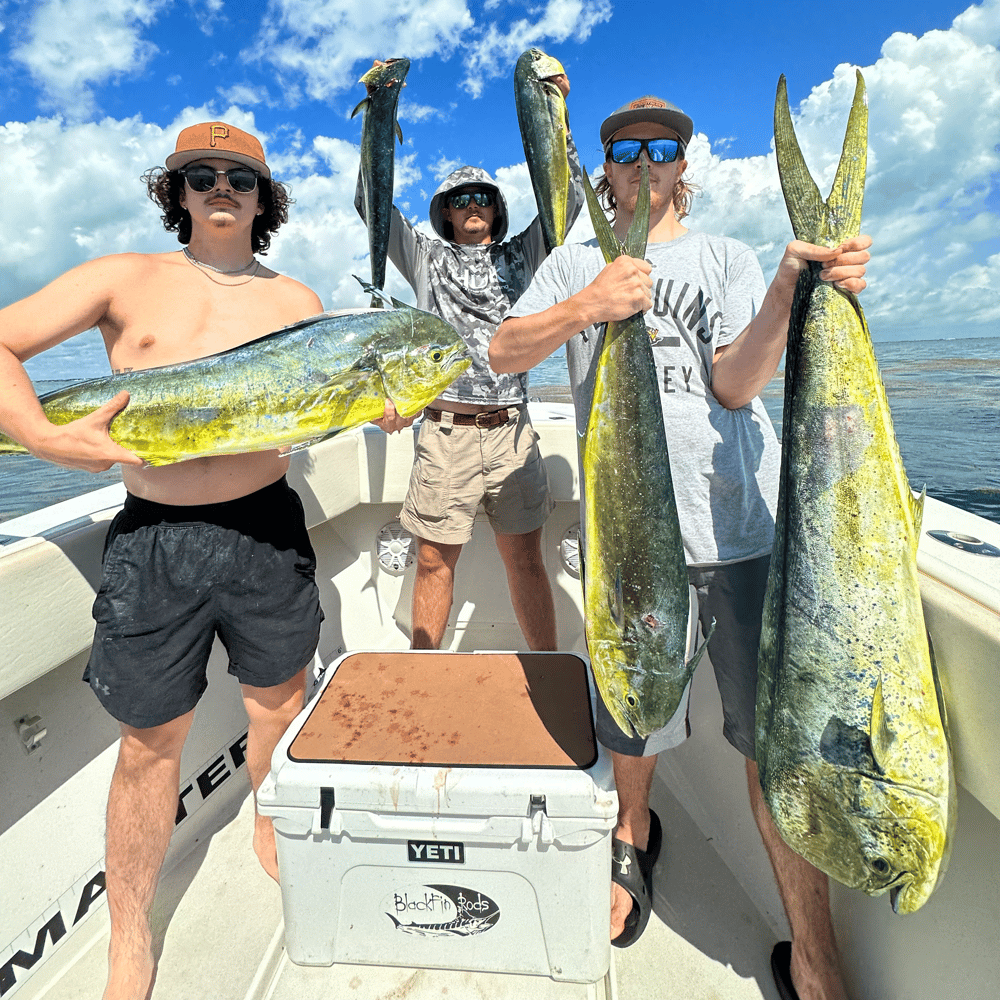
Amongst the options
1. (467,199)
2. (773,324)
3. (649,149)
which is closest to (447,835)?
(773,324)

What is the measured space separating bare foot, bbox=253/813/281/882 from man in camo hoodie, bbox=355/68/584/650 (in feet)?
3.06

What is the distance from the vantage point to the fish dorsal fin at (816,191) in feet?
3.86

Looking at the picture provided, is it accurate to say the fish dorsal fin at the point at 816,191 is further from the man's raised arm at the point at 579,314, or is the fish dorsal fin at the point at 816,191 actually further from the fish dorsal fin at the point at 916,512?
the fish dorsal fin at the point at 916,512

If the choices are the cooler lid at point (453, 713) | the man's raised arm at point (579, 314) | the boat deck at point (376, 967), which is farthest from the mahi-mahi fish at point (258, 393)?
Answer: the boat deck at point (376, 967)

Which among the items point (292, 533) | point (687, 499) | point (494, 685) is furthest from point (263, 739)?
point (687, 499)

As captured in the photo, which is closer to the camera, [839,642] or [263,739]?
[839,642]

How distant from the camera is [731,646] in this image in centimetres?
163

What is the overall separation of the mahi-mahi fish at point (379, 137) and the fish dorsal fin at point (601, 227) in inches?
49.7

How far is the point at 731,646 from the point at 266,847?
174 centimetres

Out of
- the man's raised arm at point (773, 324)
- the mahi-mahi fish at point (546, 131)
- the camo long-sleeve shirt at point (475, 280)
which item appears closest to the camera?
the man's raised arm at point (773, 324)

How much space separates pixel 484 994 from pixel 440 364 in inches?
70.9

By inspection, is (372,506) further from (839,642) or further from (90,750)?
(839,642)

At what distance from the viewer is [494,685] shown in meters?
1.80

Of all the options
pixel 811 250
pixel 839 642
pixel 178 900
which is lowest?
pixel 178 900
